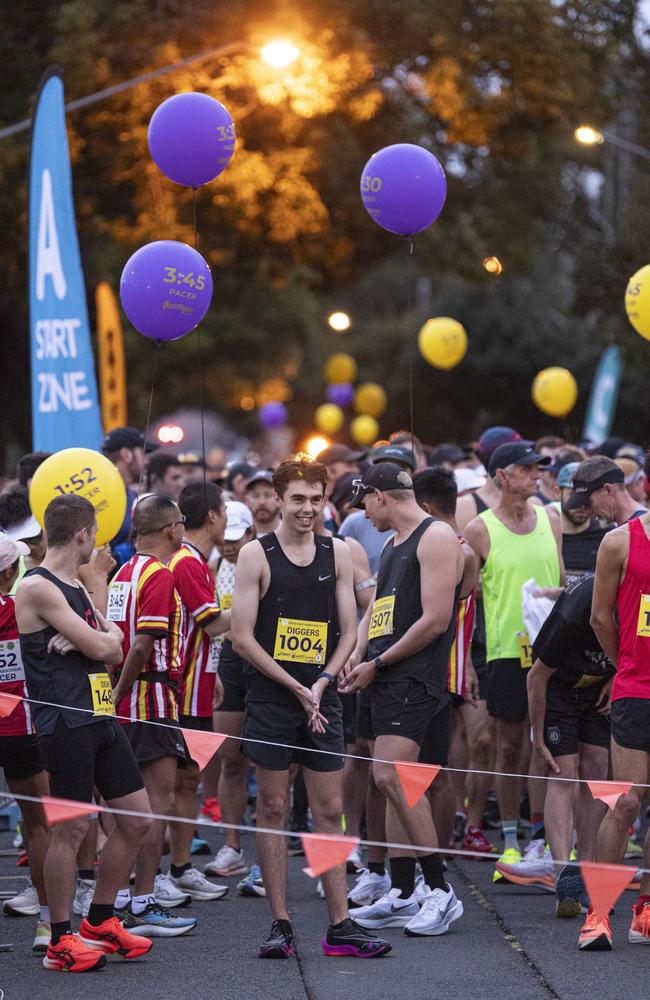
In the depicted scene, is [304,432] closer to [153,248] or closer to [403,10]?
[403,10]

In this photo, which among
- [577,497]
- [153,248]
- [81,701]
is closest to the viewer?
[81,701]

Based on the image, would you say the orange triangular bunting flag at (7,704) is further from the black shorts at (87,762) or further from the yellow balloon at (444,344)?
the yellow balloon at (444,344)

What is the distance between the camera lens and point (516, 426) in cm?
4138

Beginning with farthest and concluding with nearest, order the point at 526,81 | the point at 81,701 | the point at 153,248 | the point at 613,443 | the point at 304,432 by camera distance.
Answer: the point at 304,432, the point at 526,81, the point at 613,443, the point at 153,248, the point at 81,701

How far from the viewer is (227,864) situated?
8.49 meters

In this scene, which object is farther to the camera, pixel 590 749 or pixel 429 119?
pixel 429 119

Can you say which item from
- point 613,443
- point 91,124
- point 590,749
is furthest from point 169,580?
point 91,124

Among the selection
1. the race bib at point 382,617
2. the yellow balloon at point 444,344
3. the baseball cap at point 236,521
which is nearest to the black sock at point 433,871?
the race bib at point 382,617

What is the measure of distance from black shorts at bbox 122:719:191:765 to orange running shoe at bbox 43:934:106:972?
1010 mm

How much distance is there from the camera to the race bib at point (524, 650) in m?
8.45

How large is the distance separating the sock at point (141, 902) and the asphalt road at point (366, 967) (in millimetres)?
202

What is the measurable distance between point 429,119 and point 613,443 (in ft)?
36.9

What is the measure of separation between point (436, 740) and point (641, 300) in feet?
13.6

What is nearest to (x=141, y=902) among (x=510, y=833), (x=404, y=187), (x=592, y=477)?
(x=510, y=833)
